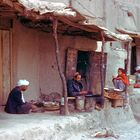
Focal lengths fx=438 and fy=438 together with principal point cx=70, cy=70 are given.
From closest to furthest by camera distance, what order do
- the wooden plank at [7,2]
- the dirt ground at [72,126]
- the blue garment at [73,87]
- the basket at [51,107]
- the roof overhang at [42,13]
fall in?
the wooden plank at [7,2] < the dirt ground at [72,126] < the roof overhang at [42,13] < the basket at [51,107] < the blue garment at [73,87]

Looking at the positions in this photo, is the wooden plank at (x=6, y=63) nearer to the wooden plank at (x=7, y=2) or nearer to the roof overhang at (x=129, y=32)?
the wooden plank at (x=7, y=2)

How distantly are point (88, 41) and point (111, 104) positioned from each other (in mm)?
2420

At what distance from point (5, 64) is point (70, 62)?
9.13ft

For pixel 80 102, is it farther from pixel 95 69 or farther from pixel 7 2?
pixel 7 2

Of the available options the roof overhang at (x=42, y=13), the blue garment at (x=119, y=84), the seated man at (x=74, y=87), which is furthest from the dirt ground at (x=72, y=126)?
the roof overhang at (x=42, y=13)

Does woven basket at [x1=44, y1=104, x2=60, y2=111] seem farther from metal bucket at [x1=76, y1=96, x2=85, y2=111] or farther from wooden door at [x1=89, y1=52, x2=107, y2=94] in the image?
wooden door at [x1=89, y1=52, x2=107, y2=94]

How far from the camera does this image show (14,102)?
10367mm

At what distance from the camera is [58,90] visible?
13.0 metres

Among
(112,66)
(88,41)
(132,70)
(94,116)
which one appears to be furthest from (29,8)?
(132,70)

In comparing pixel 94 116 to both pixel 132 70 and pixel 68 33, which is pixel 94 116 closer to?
pixel 68 33

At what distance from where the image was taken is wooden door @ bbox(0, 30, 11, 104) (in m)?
11.0

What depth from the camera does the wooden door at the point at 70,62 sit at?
13.2m

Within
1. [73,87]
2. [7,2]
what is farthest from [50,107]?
[7,2]

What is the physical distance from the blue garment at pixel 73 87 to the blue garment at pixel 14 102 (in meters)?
1.86
